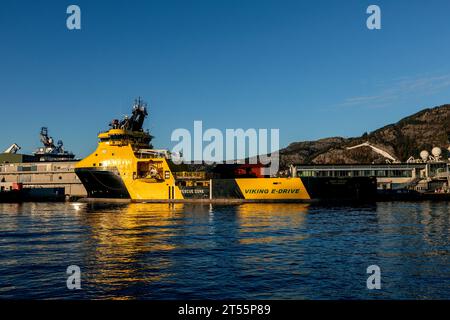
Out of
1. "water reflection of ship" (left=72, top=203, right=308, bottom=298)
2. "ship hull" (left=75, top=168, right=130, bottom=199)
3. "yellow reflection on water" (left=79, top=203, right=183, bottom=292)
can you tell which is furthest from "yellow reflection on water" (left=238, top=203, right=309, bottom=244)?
"ship hull" (left=75, top=168, right=130, bottom=199)

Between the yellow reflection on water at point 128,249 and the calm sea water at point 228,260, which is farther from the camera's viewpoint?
the yellow reflection on water at point 128,249

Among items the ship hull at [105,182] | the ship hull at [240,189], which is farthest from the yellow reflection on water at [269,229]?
the ship hull at [105,182]

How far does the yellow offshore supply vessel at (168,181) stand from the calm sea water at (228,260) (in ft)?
80.4

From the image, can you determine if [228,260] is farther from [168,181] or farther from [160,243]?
[168,181]

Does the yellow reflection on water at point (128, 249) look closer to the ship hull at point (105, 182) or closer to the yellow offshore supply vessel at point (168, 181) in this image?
the yellow offshore supply vessel at point (168, 181)

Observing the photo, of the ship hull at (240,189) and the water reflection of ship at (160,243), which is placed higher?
the ship hull at (240,189)

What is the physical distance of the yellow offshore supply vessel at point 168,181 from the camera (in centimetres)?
5541

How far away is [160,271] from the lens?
1617cm

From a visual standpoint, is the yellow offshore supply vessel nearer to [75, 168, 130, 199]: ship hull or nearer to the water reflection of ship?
[75, 168, 130, 199]: ship hull

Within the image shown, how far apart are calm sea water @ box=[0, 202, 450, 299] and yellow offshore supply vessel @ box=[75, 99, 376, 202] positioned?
24496 mm

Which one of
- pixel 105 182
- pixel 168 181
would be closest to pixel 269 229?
pixel 168 181
